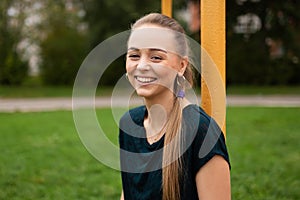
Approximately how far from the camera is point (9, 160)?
5.97 meters

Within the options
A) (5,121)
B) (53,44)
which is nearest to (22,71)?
(53,44)

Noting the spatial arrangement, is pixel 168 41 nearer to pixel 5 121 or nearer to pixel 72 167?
pixel 72 167

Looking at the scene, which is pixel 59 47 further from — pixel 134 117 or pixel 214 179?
pixel 214 179

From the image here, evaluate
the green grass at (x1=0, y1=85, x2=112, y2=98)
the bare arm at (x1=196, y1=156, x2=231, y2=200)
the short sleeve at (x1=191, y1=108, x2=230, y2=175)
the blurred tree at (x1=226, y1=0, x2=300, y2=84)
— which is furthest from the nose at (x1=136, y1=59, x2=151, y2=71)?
the green grass at (x1=0, y1=85, x2=112, y2=98)

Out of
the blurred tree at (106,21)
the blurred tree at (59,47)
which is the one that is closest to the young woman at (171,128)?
the blurred tree at (106,21)

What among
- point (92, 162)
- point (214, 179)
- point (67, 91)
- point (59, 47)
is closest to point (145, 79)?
point (214, 179)

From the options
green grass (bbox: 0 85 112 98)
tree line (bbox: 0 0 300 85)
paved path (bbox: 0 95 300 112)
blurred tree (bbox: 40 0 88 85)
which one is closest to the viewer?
paved path (bbox: 0 95 300 112)

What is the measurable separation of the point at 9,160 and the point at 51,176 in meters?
1.05

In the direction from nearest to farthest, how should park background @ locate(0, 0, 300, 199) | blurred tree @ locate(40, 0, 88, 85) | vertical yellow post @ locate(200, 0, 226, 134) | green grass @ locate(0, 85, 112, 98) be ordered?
vertical yellow post @ locate(200, 0, 226, 134), park background @ locate(0, 0, 300, 199), green grass @ locate(0, 85, 112, 98), blurred tree @ locate(40, 0, 88, 85)

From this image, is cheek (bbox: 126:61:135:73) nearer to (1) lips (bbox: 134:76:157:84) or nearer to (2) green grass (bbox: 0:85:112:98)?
(1) lips (bbox: 134:76:157:84)

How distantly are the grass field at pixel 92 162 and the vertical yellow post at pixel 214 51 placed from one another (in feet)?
7.39

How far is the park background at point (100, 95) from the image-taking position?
4.60 meters

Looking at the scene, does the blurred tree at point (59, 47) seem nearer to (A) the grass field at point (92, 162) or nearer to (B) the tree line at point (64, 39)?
(B) the tree line at point (64, 39)

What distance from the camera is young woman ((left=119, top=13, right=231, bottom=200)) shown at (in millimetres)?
1808
